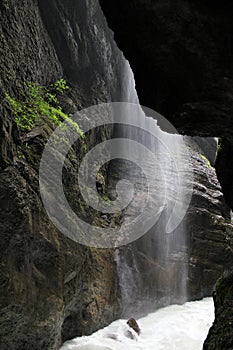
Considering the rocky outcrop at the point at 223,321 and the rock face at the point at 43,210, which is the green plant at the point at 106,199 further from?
the rocky outcrop at the point at 223,321

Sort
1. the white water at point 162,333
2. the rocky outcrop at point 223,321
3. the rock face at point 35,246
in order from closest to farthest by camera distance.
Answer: the rocky outcrop at point 223,321, the rock face at point 35,246, the white water at point 162,333

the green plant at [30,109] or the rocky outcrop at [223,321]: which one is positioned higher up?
the green plant at [30,109]

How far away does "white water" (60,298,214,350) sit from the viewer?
7.68 meters

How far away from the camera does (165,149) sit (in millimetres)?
17562

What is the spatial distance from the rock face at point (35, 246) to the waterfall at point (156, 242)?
1177 millimetres

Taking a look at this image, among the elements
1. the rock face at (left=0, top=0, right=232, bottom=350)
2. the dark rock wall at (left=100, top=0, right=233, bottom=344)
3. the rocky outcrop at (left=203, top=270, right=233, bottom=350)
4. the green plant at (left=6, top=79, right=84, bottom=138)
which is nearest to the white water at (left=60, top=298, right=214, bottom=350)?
the rock face at (left=0, top=0, right=232, bottom=350)

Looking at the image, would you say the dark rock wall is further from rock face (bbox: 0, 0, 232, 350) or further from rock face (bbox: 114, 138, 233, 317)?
rock face (bbox: 114, 138, 233, 317)

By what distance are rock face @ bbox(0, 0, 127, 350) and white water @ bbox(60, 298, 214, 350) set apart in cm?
39

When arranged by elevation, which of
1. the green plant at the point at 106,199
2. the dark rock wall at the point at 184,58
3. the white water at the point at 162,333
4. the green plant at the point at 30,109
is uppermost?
the green plant at the point at 30,109

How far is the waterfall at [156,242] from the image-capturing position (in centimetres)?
1102

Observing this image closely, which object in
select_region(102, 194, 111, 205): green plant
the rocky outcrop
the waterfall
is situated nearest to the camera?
the rocky outcrop

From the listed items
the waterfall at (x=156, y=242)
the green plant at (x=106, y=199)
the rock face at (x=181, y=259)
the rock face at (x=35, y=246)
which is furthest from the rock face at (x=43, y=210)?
the green plant at (x=106, y=199)

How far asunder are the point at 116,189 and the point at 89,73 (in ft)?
18.7

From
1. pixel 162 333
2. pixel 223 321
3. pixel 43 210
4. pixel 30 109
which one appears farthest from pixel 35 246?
pixel 162 333
